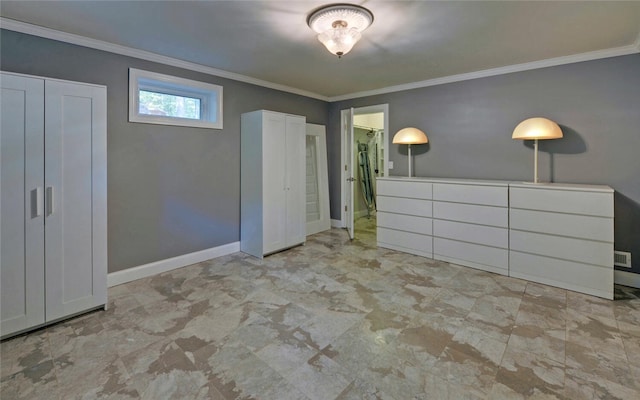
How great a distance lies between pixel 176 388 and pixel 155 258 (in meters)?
2.11

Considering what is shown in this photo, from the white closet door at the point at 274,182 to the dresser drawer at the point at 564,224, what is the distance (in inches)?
113

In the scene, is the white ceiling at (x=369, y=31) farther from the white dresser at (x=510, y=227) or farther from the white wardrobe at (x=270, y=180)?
the white dresser at (x=510, y=227)

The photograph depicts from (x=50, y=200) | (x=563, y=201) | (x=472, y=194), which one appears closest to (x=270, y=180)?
(x=50, y=200)

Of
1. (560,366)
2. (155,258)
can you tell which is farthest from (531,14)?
(155,258)

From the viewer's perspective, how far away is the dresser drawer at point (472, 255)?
346cm

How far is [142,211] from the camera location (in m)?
3.36

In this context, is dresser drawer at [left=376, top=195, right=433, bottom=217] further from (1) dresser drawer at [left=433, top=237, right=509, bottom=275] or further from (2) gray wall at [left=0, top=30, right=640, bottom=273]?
(2) gray wall at [left=0, top=30, right=640, bottom=273]

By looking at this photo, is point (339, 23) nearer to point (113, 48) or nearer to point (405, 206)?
point (113, 48)

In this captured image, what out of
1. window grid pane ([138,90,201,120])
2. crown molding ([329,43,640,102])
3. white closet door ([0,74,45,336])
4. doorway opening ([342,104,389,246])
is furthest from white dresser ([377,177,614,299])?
white closet door ([0,74,45,336])

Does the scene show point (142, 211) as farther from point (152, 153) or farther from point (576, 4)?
point (576, 4)

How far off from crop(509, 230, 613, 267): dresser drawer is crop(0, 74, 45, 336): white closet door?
451 centimetres

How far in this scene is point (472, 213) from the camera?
366 cm

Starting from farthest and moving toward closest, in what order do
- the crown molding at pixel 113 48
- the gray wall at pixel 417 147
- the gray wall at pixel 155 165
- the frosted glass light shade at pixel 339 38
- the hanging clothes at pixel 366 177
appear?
1. the hanging clothes at pixel 366 177
2. the gray wall at pixel 417 147
3. the gray wall at pixel 155 165
4. the crown molding at pixel 113 48
5. the frosted glass light shade at pixel 339 38

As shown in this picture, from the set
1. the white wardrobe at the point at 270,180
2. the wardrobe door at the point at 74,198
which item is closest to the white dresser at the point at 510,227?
the white wardrobe at the point at 270,180
